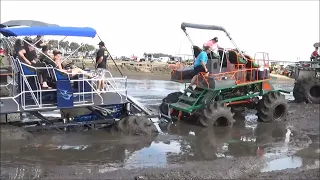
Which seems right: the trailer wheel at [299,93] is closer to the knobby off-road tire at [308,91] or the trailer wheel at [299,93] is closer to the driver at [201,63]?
the knobby off-road tire at [308,91]

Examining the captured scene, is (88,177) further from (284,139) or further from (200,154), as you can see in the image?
(284,139)

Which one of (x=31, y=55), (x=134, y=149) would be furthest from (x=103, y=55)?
(x=134, y=149)

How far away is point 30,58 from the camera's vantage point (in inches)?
349

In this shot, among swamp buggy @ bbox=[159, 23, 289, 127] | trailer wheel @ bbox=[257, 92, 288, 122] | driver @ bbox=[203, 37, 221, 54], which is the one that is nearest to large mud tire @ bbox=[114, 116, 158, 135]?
swamp buggy @ bbox=[159, 23, 289, 127]

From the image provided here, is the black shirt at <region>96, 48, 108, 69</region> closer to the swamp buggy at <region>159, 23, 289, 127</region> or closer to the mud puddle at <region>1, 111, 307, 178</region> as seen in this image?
the mud puddle at <region>1, 111, 307, 178</region>

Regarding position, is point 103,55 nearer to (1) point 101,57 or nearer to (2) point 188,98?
(1) point 101,57

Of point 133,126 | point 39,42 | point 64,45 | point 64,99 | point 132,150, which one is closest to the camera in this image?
point 132,150

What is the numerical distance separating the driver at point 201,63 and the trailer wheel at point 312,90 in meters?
6.54

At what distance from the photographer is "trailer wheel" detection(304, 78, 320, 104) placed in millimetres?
15883

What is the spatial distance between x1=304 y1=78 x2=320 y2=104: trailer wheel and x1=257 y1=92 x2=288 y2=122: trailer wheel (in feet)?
14.7

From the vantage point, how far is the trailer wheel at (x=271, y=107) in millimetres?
11656

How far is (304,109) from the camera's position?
47.0 feet

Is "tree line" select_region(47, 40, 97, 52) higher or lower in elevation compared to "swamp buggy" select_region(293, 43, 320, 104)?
higher

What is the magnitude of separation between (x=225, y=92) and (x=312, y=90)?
21.1ft
